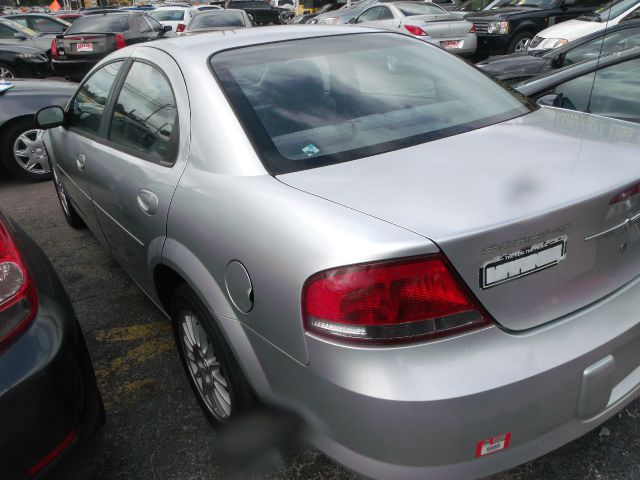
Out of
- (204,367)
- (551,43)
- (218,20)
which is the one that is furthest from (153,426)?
(218,20)

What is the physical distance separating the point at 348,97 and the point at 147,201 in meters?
0.91

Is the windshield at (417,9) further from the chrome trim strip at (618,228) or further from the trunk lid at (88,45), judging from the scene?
the chrome trim strip at (618,228)

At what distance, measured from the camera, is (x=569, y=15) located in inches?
439

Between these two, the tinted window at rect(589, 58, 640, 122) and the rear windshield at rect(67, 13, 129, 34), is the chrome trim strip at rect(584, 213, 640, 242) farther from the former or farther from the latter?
the rear windshield at rect(67, 13, 129, 34)

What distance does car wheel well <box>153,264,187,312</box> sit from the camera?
2.25m

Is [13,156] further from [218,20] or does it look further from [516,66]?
[218,20]

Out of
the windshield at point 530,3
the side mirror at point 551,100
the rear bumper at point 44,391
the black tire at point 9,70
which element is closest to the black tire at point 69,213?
the rear bumper at point 44,391

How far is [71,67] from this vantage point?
10.7 meters

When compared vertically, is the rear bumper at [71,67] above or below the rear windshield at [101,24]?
below

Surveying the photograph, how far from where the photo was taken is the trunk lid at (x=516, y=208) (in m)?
1.43

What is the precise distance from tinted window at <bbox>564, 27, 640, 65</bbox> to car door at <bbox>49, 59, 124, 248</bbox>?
4122 millimetres

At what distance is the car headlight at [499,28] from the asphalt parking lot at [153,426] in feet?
31.4

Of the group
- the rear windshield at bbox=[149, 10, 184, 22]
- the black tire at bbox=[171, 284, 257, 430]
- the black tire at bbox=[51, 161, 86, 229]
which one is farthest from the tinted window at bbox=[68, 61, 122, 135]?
the rear windshield at bbox=[149, 10, 184, 22]

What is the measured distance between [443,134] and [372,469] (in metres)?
1.17
